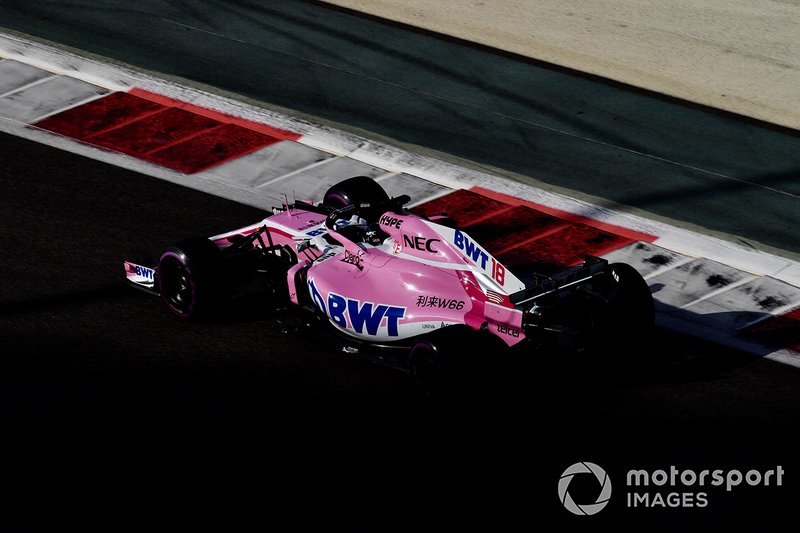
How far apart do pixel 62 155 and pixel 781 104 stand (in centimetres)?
862

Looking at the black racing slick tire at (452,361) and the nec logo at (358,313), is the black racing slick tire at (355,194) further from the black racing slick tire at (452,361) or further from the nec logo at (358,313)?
the black racing slick tire at (452,361)

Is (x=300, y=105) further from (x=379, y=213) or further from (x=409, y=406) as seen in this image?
(x=409, y=406)

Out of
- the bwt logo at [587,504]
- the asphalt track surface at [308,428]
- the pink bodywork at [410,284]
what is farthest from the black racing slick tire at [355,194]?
the bwt logo at [587,504]

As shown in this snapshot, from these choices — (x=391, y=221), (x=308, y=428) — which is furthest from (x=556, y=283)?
(x=308, y=428)

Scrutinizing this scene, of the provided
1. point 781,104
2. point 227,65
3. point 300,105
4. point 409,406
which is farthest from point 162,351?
point 781,104

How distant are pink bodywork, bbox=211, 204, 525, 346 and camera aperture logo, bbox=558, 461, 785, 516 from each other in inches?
45.3

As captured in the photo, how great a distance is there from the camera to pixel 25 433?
27.2 feet

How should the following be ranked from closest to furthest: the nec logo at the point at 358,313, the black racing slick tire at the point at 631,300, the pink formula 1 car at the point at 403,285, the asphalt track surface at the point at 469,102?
the pink formula 1 car at the point at 403,285
the black racing slick tire at the point at 631,300
the nec logo at the point at 358,313
the asphalt track surface at the point at 469,102

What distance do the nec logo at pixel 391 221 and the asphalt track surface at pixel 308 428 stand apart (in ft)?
3.58

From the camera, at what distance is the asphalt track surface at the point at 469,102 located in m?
12.5

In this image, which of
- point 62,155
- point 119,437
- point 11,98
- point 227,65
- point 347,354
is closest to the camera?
point 119,437

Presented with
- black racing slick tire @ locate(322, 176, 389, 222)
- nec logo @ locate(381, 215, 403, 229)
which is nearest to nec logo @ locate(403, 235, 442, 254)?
nec logo @ locate(381, 215, 403, 229)

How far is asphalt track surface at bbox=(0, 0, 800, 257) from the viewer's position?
12.5m

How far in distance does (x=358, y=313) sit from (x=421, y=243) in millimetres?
728
